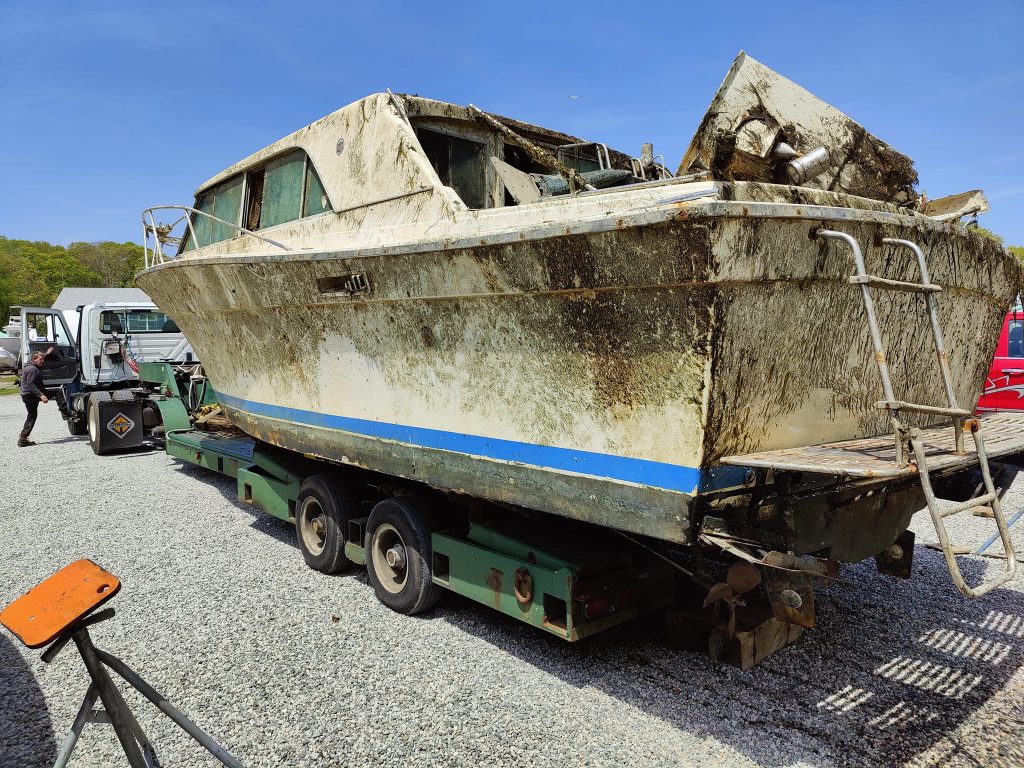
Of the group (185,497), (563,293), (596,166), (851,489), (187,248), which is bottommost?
(185,497)

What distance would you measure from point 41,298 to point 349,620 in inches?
2326

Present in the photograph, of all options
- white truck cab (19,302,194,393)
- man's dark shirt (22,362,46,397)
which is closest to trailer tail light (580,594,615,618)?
white truck cab (19,302,194,393)

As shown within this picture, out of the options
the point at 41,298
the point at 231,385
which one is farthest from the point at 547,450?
the point at 41,298

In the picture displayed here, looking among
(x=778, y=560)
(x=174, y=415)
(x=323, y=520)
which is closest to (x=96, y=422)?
(x=174, y=415)

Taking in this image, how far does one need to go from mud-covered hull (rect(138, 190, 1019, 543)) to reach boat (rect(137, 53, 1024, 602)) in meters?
0.01

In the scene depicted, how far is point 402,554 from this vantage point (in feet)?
14.9

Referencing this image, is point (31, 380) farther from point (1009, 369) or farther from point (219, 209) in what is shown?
point (1009, 369)

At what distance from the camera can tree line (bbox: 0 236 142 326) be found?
5144cm

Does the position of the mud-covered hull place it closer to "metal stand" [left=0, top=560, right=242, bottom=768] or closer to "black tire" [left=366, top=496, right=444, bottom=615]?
"black tire" [left=366, top=496, right=444, bottom=615]

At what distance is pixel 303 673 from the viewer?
3.70m

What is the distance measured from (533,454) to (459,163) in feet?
8.43

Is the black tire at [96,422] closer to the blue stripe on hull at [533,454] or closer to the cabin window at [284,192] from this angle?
the cabin window at [284,192]

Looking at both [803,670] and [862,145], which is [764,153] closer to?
[862,145]

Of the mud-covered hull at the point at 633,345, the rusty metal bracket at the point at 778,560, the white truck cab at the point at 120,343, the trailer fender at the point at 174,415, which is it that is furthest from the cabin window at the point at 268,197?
the white truck cab at the point at 120,343
